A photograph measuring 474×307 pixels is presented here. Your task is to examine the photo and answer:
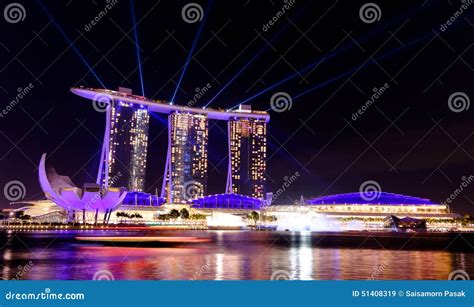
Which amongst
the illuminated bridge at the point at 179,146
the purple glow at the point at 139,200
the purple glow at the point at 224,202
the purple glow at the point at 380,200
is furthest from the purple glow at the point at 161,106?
the purple glow at the point at 380,200

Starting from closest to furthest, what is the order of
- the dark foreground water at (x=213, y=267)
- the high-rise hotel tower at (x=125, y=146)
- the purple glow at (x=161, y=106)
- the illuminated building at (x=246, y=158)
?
1. the dark foreground water at (x=213, y=267)
2. the purple glow at (x=161, y=106)
3. the high-rise hotel tower at (x=125, y=146)
4. the illuminated building at (x=246, y=158)

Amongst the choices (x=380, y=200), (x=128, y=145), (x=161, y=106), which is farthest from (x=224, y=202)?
(x=380, y=200)

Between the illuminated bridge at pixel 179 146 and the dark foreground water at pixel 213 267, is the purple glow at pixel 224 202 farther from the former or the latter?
the dark foreground water at pixel 213 267

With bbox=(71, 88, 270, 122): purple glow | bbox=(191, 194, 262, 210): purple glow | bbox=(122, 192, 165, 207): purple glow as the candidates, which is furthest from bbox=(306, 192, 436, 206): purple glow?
bbox=(71, 88, 270, 122): purple glow

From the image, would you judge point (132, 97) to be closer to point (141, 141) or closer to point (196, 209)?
point (141, 141)

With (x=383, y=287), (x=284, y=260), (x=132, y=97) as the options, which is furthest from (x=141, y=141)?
(x=383, y=287)

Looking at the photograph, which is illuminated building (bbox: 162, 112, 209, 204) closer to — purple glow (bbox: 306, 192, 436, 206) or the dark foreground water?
purple glow (bbox: 306, 192, 436, 206)
